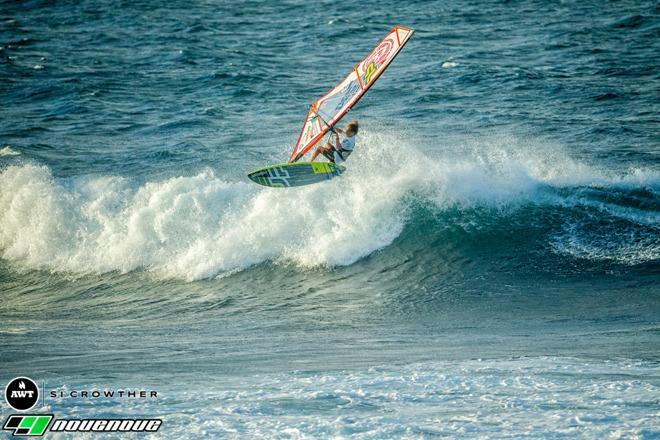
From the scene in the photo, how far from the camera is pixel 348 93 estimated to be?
1375 centimetres

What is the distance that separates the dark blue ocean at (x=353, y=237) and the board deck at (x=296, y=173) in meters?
1.18

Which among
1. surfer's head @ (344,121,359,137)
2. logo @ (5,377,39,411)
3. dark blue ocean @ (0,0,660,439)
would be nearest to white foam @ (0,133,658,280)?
dark blue ocean @ (0,0,660,439)

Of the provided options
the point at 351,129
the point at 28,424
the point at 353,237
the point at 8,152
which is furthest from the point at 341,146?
the point at 8,152

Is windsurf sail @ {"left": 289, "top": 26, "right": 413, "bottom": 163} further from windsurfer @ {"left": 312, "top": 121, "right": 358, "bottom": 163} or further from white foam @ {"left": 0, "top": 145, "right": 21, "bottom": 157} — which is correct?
white foam @ {"left": 0, "top": 145, "right": 21, "bottom": 157}

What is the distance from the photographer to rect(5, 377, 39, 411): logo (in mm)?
7801

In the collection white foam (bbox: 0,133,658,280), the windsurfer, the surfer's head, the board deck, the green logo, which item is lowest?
white foam (bbox: 0,133,658,280)

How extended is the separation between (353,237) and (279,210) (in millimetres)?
1786

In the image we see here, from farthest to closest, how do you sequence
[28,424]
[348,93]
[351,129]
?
[348,93] < [351,129] < [28,424]

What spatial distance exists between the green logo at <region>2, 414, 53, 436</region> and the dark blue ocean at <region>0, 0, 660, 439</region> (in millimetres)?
172

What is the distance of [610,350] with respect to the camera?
8750 mm

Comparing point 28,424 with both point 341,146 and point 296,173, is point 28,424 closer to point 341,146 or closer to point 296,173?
point 296,173

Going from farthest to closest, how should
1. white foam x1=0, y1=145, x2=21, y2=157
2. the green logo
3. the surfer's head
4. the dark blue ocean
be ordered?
white foam x1=0, y1=145, x2=21, y2=157, the surfer's head, the dark blue ocean, the green logo

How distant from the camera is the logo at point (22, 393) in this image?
25.6ft

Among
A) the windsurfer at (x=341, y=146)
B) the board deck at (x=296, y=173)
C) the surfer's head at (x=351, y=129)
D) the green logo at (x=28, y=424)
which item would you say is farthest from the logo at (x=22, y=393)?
the surfer's head at (x=351, y=129)
